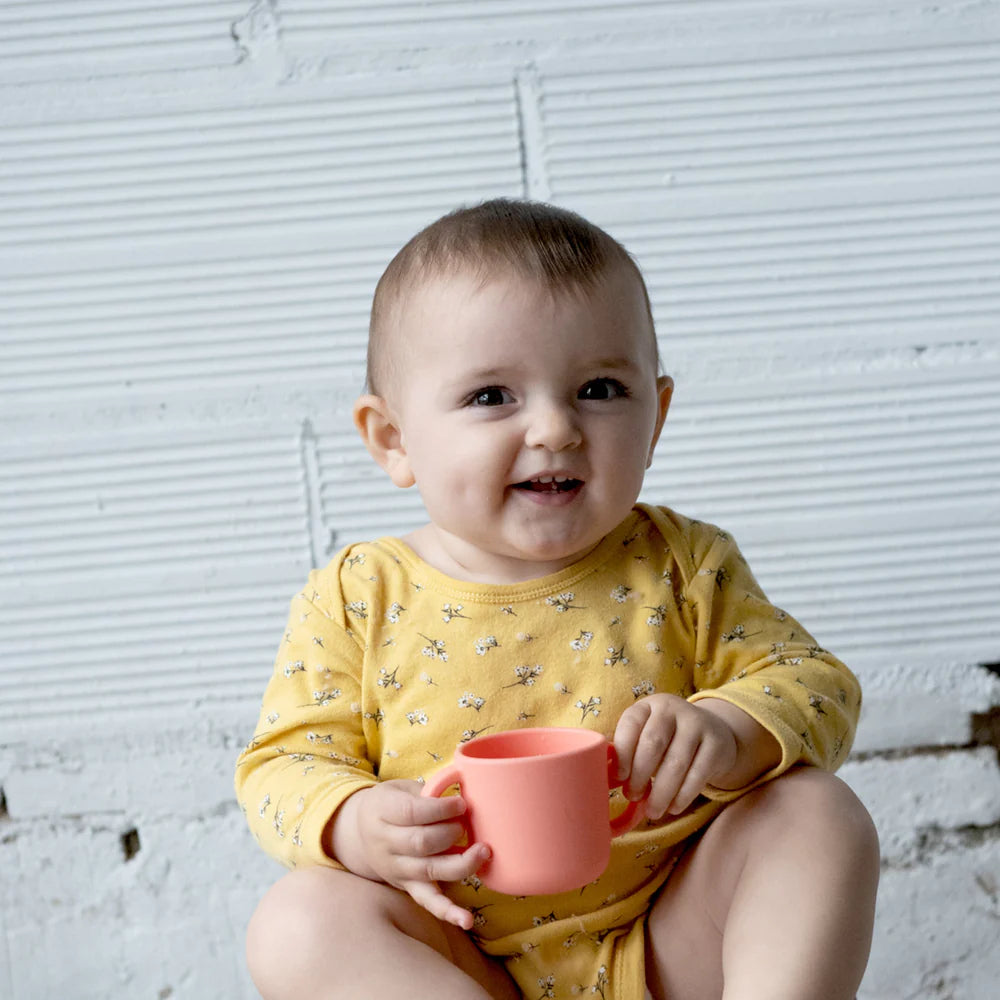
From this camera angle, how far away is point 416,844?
0.86 meters

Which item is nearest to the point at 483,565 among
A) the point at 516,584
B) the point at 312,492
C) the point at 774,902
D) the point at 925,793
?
the point at 516,584

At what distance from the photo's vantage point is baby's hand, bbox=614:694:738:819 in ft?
2.90

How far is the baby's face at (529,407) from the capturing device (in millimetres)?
987

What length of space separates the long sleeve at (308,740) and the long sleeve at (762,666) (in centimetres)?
29

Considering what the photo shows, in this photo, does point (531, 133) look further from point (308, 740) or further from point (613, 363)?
point (308, 740)

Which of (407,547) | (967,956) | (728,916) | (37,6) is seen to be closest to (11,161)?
(37,6)

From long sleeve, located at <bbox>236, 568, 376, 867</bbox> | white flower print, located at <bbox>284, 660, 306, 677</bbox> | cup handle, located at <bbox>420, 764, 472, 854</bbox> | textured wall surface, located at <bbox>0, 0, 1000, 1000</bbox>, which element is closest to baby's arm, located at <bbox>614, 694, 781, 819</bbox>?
cup handle, located at <bbox>420, 764, 472, 854</bbox>

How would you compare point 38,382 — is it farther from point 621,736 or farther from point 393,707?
point 621,736

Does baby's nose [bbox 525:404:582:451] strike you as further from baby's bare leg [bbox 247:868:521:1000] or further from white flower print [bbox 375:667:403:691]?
baby's bare leg [bbox 247:868:521:1000]

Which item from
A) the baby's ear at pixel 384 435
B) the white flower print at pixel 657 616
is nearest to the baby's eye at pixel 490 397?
the baby's ear at pixel 384 435

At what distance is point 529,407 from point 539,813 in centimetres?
33

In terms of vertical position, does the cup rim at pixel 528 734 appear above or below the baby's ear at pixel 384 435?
below

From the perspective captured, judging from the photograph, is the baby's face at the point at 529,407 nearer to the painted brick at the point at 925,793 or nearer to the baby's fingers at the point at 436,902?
the baby's fingers at the point at 436,902

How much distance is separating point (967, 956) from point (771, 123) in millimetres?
1060
